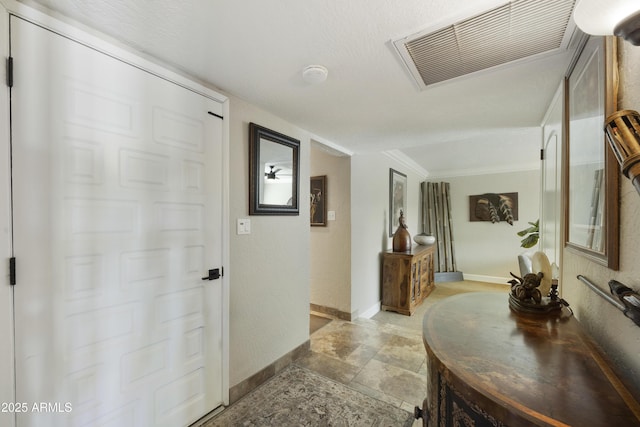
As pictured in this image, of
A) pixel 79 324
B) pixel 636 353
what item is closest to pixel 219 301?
pixel 79 324

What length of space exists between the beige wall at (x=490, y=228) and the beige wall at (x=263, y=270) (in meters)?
4.16

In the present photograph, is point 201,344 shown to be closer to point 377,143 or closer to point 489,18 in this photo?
point 489,18

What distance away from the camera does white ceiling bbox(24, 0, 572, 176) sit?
Answer: 1.01 m

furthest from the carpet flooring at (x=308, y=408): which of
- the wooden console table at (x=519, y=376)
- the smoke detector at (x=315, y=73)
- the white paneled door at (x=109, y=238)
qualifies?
the smoke detector at (x=315, y=73)

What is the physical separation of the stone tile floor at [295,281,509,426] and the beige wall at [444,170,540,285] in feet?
8.47

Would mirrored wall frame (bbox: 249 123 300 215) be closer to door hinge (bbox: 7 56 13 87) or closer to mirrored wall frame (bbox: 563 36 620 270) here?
door hinge (bbox: 7 56 13 87)

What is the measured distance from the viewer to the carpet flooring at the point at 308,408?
1.58 metres

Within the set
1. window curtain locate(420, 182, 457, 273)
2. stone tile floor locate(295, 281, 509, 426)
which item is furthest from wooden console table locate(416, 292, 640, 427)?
window curtain locate(420, 182, 457, 273)

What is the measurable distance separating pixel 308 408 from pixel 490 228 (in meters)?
4.85

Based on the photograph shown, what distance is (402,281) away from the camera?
3.41m

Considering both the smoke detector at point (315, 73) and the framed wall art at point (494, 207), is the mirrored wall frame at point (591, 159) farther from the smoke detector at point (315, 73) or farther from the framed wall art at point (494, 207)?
the framed wall art at point (494, 207)

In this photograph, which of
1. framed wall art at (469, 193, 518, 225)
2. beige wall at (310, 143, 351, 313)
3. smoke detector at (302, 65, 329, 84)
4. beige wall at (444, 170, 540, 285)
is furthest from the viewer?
framed wall art at (469, 193, 518, 225)

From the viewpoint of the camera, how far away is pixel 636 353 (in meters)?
0.70

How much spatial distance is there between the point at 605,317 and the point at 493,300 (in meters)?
0.46
